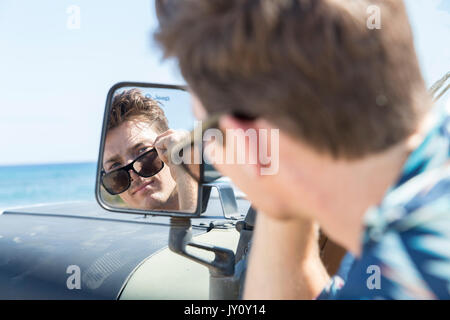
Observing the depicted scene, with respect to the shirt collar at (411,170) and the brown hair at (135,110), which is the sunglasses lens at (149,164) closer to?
the brown hair at (135,110)

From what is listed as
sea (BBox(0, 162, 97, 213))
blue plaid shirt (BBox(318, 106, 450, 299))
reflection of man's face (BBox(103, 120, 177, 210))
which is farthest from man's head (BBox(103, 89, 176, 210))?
sea (BBox(0, 162, 97, 213))

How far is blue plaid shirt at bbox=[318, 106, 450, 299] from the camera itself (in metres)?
0.97

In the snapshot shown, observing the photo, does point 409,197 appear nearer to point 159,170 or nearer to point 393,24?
point 393,24

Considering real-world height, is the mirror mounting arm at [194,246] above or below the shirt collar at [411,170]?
below

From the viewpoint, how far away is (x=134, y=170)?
248cm

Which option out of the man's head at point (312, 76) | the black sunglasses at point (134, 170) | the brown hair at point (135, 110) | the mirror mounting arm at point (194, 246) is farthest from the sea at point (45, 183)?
the man's head at point (312, 76)

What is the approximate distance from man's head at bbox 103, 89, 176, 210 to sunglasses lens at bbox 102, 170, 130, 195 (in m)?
0.03

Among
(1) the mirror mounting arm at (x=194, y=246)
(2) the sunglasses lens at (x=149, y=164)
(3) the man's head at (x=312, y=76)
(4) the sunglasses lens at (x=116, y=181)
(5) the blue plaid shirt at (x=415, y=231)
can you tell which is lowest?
(1) the mirror mounting arm at (x=194, y=246)

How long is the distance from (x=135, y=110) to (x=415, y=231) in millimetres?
1947

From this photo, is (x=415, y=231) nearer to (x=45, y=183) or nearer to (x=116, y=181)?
(x=116, y=181)

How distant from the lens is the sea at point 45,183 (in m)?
47.1

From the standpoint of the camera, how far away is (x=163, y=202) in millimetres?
2330

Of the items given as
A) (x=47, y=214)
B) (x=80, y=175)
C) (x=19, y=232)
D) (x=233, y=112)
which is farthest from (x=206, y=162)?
(x=80, y=175)

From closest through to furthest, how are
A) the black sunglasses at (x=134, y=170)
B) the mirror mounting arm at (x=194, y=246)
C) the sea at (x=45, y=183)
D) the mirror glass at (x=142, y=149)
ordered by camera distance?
the mirror mounting arm at (x=194, y=246) < the mirror glass at (x=142, y=149) < the black sunglasses at (x=134, y=170) < the sea at (x=45, y=183)
